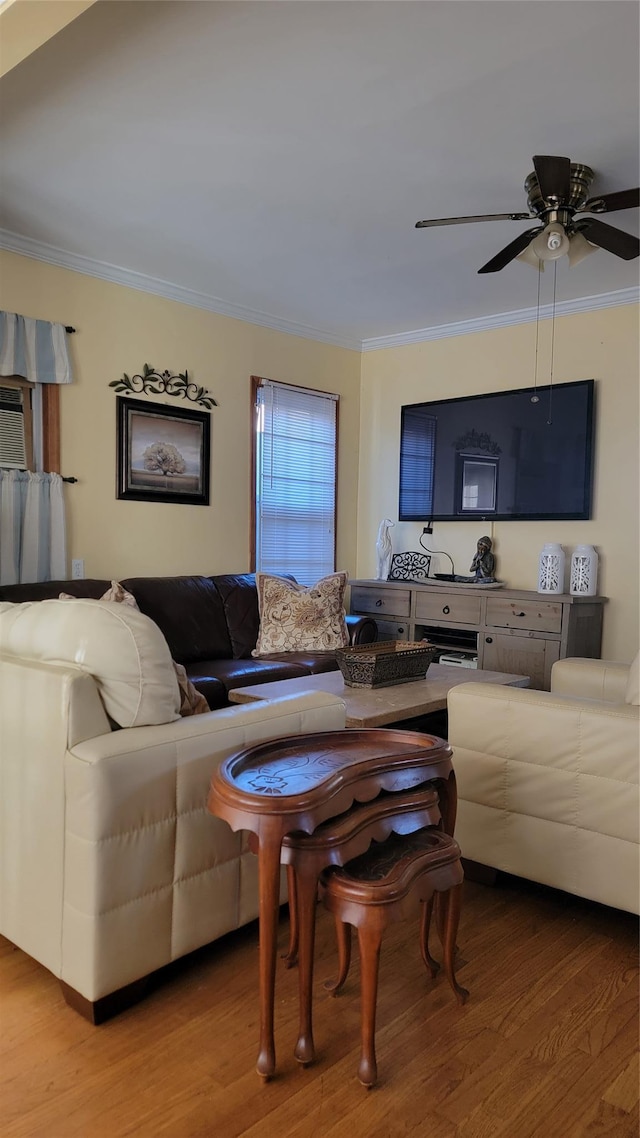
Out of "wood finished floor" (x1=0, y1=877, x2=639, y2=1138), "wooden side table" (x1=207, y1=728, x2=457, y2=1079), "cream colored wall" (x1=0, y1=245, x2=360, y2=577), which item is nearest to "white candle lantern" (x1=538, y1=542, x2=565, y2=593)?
"cream colored wall" (x1=0, y1=245, x2=360, y2=577)

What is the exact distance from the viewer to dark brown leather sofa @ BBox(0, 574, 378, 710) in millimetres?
3551

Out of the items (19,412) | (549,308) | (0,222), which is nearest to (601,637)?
(549,308)

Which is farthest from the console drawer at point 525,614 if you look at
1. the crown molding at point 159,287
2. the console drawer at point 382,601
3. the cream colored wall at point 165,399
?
the crown molding at point 159,287

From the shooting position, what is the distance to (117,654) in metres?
1.79

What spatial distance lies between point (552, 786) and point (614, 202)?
2.02 metres

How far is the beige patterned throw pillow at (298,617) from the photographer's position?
13.9 ft

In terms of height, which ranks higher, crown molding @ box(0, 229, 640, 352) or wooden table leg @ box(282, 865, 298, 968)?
crown molding @ box(0, 229, 640, 352)

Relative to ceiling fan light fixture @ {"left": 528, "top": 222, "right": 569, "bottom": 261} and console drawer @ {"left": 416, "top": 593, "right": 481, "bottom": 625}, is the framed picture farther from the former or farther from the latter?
ceiling fan light fixture @ {"left": 528, "top": 222, "right": 569, "bottom": 261}

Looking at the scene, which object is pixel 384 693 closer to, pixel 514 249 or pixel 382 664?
pixel 382 664

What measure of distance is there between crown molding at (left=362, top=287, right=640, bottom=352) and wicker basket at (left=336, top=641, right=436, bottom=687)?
2500 millimetres

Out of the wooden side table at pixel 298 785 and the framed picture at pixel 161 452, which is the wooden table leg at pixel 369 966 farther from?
the framed picture at pixel 161 452

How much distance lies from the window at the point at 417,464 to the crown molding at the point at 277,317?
22.3 inches

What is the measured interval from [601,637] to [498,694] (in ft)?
7.72

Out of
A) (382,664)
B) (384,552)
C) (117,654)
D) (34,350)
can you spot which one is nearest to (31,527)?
(34,350)
